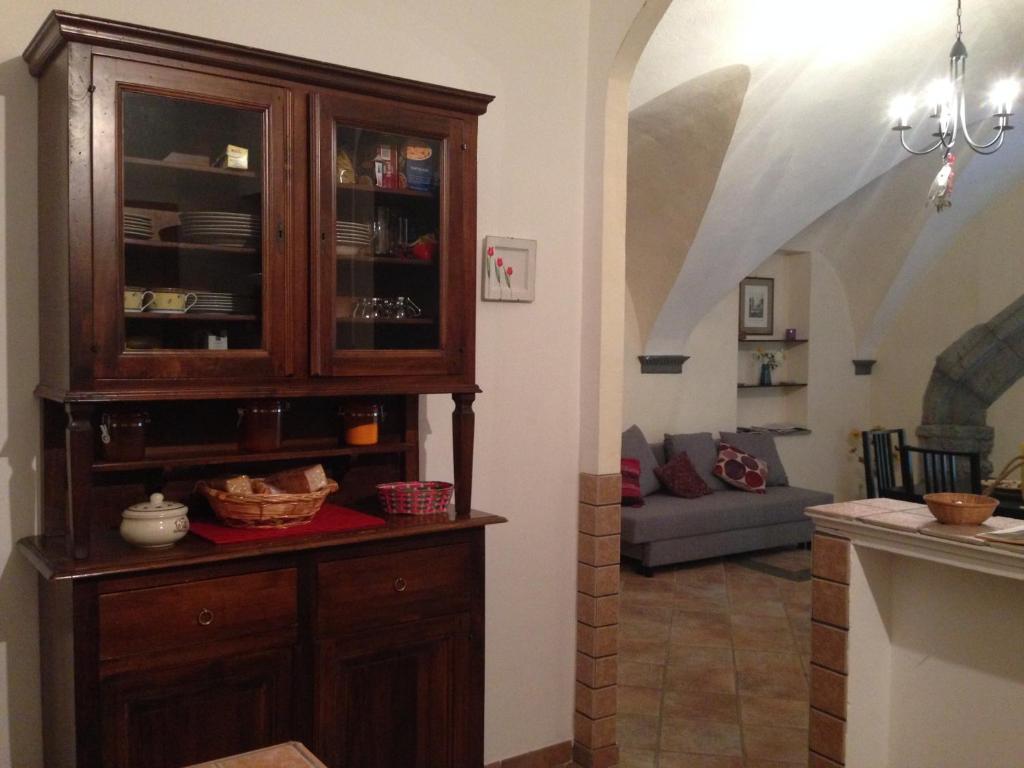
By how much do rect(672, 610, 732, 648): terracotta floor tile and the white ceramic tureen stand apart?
10.0ft

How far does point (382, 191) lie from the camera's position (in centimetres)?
244

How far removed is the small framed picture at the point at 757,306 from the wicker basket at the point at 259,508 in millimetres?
5647

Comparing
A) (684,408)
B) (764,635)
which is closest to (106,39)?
(764,635)

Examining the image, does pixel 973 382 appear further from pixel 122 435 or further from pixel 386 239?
pixel 122 435

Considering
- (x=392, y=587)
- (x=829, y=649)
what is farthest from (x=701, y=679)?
(x=392, y=587)

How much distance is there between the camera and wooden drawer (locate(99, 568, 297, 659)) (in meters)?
2.00

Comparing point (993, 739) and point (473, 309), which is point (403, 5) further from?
point (993, 739)

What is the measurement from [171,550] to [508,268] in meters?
1.38

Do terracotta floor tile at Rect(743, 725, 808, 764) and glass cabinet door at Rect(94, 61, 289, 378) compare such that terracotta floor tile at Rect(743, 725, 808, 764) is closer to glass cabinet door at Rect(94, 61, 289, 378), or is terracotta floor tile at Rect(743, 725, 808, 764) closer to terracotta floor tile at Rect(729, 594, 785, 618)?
terracotta floor tile at Rect(729, 594, 785, 618)

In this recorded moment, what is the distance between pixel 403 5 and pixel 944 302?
5993mm

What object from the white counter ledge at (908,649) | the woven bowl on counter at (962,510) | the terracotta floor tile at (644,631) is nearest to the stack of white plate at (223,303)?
the white counter ledge at (908,649)

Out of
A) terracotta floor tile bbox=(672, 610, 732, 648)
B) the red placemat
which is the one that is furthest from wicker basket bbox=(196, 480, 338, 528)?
terracotta floor tile bbox=(672, 610, 732, 648)

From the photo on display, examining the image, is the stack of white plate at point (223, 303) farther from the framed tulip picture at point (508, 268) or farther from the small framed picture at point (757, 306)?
the small framed picture at point (757, 306)

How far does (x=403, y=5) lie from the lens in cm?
275
